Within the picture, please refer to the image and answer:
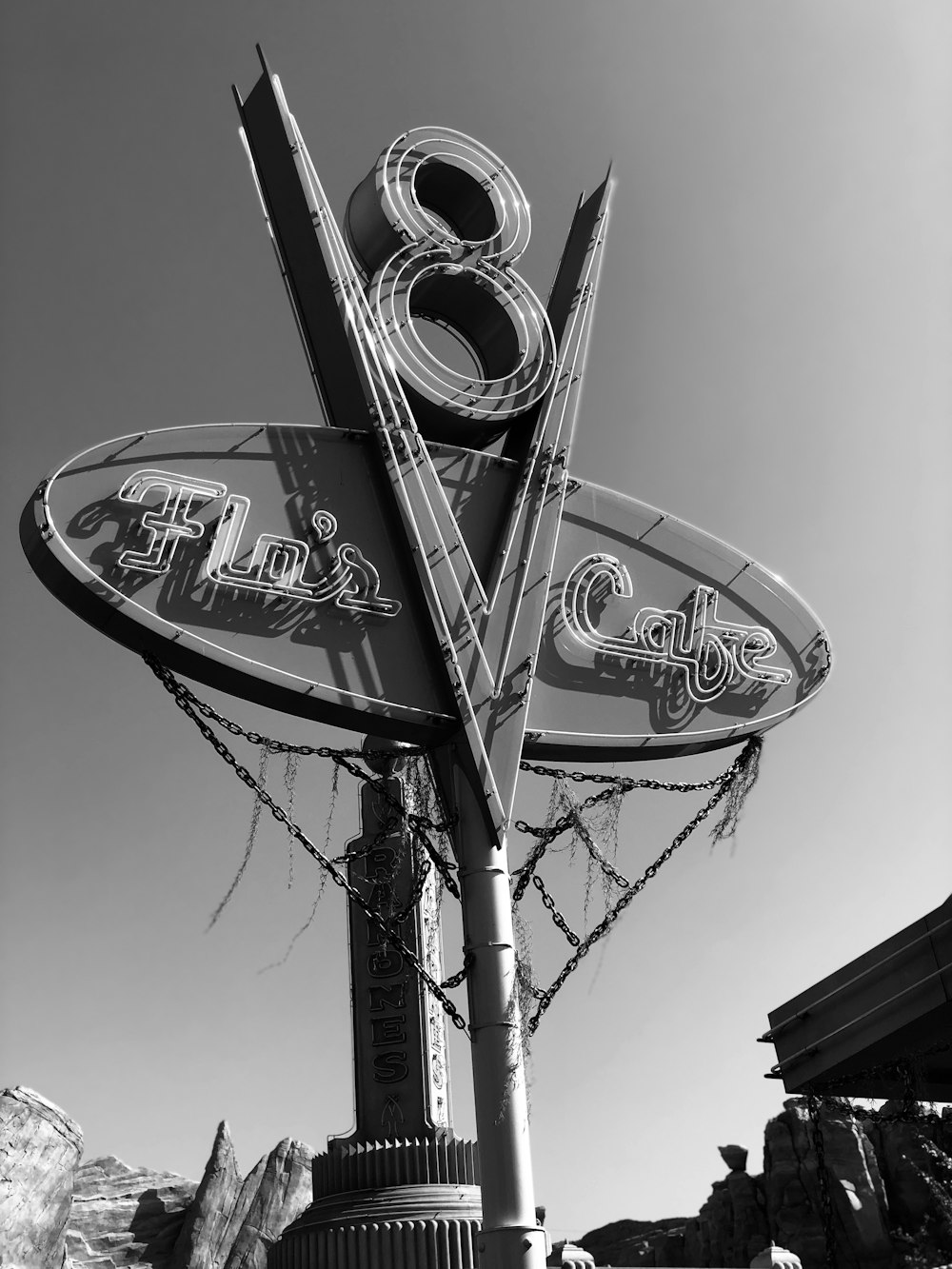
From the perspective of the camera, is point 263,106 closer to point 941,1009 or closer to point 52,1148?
point 52,1148

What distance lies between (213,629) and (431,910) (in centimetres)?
1294

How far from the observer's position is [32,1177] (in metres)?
6.39

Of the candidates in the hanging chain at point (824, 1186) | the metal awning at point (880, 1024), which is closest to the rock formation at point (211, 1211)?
the hanging chain at point (824, 1186)

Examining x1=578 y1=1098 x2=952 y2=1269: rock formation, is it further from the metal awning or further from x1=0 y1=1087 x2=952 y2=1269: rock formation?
the metal awning

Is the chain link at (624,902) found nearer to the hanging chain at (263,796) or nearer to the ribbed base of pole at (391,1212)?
the hanging chain at (263,796)

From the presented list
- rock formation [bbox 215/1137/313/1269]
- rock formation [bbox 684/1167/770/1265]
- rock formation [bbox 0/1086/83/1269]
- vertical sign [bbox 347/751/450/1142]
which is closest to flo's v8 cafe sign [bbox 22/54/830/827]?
rock formation [bbox 0/1086/83/1269]

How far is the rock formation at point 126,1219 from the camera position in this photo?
31953 mm

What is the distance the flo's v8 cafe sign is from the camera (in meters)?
8.83

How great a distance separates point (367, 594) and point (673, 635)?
3.19 m

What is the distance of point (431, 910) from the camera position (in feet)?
67.1

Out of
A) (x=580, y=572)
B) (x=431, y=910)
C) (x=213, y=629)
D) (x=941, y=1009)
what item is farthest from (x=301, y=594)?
(x=431, y=910)

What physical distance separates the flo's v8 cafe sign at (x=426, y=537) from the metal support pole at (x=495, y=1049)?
1.22 feet

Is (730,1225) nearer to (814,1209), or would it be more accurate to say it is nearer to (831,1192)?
(814,1209)

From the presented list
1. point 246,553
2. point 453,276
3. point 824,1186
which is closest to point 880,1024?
point 824,1186
